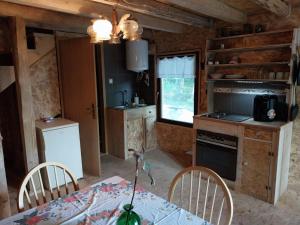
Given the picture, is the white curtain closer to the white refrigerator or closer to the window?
the window

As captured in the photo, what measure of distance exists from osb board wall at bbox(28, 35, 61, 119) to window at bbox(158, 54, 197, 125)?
1819 mm

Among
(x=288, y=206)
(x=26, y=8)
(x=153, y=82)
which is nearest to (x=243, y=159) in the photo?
(x=288, y=206)

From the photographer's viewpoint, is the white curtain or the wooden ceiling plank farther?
the white curtain

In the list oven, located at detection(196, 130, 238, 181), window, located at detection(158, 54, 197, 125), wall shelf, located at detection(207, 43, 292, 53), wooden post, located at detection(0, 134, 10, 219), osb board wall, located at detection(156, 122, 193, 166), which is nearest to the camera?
wooden post, located at detection(0, 134, 10, 219)

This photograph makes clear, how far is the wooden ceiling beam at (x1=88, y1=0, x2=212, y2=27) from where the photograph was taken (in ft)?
7.57

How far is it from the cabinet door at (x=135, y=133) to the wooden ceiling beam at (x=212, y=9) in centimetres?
214

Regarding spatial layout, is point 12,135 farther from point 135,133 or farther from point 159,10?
point 159,10

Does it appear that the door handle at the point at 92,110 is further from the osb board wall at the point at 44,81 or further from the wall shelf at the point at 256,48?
the wall shelf at the point at 256,48

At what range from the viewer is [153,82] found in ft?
14.9

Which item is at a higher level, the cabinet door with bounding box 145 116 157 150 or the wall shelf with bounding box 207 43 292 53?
the wall shelf with bounding box 207 43 292 53

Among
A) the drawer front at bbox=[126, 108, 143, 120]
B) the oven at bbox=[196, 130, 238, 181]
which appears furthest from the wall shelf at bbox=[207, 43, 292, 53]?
the drawer front at bbox=[126, 108, 143, 120]

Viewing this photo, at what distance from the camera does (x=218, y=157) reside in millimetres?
3061

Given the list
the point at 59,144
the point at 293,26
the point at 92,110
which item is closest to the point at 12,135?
the point at 59,144

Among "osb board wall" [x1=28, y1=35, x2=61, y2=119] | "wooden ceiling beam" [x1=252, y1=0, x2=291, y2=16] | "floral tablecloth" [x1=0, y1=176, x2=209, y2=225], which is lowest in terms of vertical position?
"floral tablecloth" [x1=0, y1=176, x2=209, y2=225]
